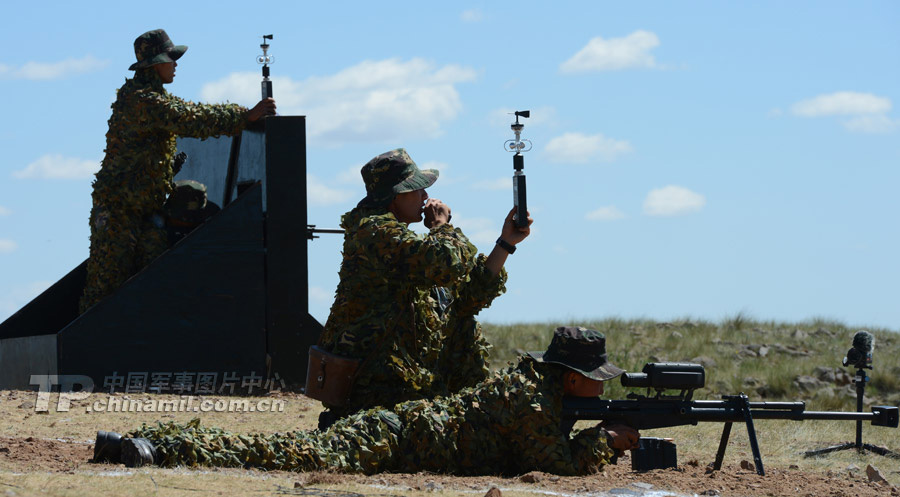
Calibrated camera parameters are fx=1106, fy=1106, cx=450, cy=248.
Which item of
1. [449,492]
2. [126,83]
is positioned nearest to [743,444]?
[449,492]

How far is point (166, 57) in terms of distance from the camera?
10.9 meters

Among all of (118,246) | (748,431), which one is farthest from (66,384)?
(748,431)

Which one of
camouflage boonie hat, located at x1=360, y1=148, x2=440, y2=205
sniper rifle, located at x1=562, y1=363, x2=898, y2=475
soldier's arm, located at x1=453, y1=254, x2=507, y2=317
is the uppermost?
camouflage boonie hat, located at x1=360, y1=148, x2=440, y2=205

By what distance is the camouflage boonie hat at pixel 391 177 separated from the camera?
6844 millimetres

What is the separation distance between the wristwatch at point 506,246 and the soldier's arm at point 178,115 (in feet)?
16.2

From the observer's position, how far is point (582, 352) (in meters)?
6.14

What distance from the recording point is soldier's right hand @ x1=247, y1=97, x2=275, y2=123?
11.1 metres

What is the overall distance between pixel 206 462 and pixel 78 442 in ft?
7.35

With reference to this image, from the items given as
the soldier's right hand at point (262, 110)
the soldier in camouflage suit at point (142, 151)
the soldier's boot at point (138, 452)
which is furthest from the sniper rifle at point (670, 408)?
the soldier in camouflage suit at point (142, 151)

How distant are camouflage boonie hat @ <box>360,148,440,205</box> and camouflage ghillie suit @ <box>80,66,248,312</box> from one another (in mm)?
4372

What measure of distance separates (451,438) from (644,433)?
3241 mm

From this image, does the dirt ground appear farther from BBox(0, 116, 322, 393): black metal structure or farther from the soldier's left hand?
BBox(0, 116, 322, 393): black metal structure

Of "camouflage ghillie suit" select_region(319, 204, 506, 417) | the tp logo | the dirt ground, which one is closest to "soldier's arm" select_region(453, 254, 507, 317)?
"camouflage ghillie suit" select_region(319, 204, 506, 417)

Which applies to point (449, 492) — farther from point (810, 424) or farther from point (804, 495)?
point (810, 424)
